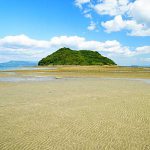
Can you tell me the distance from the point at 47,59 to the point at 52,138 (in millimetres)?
170577

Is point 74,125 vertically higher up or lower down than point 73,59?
lower down

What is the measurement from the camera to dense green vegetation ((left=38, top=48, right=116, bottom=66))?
161137 mm

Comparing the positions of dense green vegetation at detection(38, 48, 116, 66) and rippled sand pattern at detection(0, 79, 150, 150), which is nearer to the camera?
rippled sand pattern at detection(0, 79, 150, 150)

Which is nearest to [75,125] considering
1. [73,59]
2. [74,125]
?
[74,125]

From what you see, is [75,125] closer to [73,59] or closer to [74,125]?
[74,125]

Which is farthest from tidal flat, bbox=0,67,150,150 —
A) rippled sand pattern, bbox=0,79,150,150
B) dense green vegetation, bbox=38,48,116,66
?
dense green vegetation, bbox=38,48,116,66

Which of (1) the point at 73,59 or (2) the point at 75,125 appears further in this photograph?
(1) the point at 73,59

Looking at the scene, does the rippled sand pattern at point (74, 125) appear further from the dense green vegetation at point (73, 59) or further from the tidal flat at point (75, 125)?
the dense green vegetation at point (73, 59)

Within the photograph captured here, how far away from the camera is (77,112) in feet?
40.4

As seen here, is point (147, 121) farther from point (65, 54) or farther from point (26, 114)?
point (65, 54)

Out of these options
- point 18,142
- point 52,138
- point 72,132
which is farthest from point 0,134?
point 72,132

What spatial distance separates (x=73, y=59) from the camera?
16425 cm

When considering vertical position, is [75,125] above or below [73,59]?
below

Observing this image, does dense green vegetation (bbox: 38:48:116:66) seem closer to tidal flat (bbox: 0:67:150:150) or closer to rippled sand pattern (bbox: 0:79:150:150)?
tidal flat (bbox: 0:67:150:150)
